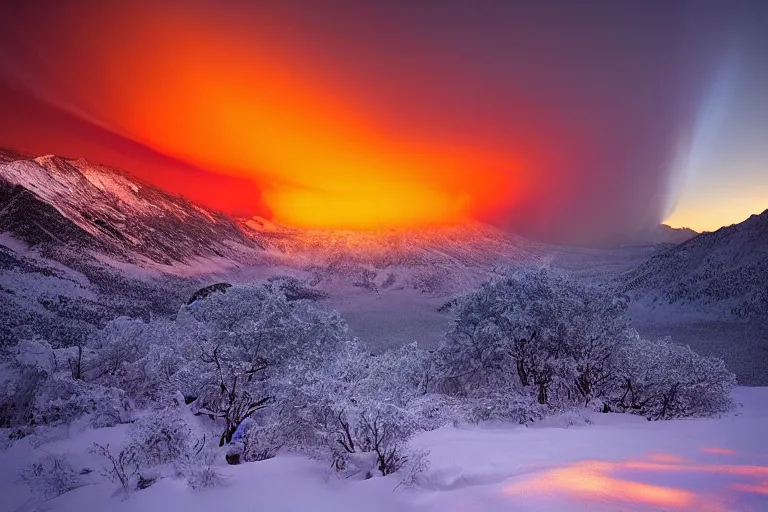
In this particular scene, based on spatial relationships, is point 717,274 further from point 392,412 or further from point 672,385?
point 392,412

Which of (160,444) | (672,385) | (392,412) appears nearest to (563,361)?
(672,385)

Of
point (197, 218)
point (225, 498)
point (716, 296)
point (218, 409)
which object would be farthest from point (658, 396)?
point (197, 218)

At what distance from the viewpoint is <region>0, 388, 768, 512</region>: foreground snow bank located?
8234mm

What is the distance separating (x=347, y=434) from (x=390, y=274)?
158 m

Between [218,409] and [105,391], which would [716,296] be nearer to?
[218,409]

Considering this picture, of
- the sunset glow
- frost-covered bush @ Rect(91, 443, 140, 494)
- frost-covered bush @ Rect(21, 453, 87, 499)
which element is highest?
the sunset glow

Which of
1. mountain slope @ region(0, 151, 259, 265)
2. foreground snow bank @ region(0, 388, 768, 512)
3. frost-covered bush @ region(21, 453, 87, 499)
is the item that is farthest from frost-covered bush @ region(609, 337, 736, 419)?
mountain slope @ region(0, 151, 259, 265)

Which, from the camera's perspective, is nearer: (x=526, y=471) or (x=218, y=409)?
(x=526, y=471)

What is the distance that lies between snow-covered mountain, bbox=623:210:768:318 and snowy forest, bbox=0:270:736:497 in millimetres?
49063

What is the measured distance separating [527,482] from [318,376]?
8.89m

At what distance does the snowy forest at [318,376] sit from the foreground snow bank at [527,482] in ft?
8.58

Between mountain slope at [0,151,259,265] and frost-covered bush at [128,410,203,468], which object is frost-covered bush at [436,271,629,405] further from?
mountain slope at [0,151,259,265]

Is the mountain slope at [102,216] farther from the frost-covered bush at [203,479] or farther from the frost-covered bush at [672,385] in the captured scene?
the frost-covered bush at [672,385]

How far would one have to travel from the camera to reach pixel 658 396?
65.3 ft
